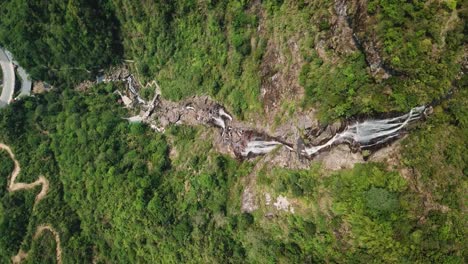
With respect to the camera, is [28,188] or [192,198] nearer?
[192,198]

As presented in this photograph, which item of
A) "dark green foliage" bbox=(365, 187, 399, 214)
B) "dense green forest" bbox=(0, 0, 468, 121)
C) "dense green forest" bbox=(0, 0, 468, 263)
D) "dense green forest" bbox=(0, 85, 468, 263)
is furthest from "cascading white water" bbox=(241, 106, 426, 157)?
"dark green foliage" bbox=(365, 187, 399, 214)

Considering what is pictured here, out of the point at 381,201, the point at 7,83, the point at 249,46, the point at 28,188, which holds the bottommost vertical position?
the point at 28,188

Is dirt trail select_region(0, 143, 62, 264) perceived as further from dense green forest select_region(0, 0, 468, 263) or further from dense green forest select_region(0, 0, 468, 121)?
dense green forest select_region(0, 0, 468, 121)

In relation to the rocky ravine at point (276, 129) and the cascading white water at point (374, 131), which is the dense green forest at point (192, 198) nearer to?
the cascading white water at point (374, 131)

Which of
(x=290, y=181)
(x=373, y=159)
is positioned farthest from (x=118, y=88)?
(x=373, y=159)

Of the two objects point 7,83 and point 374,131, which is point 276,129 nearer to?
point 374,131

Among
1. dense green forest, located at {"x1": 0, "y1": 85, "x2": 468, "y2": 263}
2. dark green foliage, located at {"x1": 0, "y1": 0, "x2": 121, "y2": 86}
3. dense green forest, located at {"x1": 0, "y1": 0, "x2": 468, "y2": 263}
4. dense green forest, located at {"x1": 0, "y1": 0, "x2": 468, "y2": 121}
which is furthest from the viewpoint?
dark green foliage, located at {"x1": 0, "y1": 0, "x2": 121, "y2": 86}

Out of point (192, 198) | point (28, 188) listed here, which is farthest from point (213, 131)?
point (28, 188)

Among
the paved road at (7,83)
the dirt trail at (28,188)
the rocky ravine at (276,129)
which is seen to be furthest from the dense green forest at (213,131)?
the paved road at (7,83)

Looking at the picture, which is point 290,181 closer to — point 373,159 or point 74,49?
point 373,159
